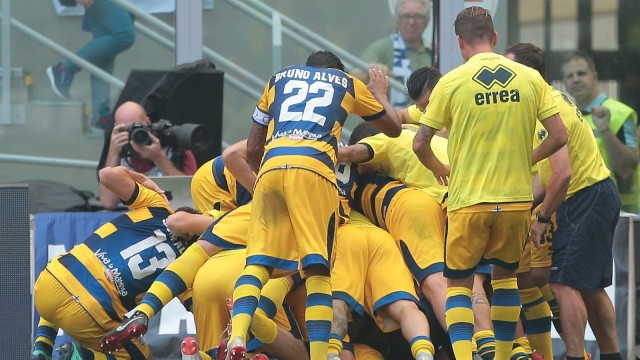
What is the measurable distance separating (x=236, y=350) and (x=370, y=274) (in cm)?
143

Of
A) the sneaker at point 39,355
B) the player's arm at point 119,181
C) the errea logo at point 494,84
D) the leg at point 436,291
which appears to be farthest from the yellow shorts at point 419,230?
the sneaker at point 39,355

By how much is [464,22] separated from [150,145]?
3138 mm

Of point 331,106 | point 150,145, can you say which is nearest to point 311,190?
point 331,106

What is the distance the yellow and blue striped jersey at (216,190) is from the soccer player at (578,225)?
6.69 feet

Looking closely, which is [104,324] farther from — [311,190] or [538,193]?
[538,193]

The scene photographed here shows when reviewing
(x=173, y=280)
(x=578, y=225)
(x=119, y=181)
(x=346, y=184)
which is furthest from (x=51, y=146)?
(x=578, y=225)

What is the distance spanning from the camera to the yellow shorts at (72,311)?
26.9 feet

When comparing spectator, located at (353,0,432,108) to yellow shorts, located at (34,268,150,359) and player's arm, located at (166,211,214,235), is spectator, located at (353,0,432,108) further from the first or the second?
yellow shorts, located at (34,268,150,359)

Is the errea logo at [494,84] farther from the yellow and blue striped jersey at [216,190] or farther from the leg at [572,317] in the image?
the yellow and blue striped jersey at [216,190]

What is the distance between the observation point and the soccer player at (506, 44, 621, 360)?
318 inches

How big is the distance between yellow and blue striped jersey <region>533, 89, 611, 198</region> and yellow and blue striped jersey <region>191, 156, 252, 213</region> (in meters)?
1.99

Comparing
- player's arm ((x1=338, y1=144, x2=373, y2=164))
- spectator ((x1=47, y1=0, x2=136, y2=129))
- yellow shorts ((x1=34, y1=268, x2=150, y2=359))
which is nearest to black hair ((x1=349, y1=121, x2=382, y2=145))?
player's arm ((x1=338, y1=144, x2=373, y2=164))

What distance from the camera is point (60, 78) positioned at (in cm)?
1111

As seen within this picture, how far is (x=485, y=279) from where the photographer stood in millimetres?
8500
